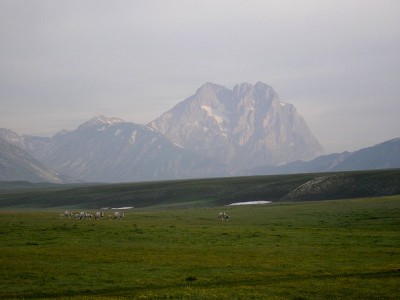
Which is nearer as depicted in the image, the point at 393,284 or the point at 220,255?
the point at 393,284

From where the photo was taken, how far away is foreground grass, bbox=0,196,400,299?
2709 cm

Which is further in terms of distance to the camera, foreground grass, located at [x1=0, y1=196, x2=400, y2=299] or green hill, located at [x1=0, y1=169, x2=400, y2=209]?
green hill, located at [x1=0, y1=169, x2=400, y2=209]

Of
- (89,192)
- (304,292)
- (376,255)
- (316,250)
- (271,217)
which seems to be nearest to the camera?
(304,292)

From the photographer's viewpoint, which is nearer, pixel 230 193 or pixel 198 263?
pixel 198 263

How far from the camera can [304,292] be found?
26859mm

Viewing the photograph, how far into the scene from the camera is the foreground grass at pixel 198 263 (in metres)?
27.1

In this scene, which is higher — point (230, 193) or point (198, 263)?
point (230, 193)

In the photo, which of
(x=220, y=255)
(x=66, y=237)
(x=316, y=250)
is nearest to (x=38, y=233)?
(x=66, y=237)

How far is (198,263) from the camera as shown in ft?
118

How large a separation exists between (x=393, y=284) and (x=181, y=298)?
39.1 ft

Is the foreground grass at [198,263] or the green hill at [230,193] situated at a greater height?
the green hill at [230,193]

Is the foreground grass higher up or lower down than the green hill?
lower down

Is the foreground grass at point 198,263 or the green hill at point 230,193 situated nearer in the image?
the foreground grass at point 198,263

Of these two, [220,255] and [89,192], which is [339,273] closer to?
[220,255]
